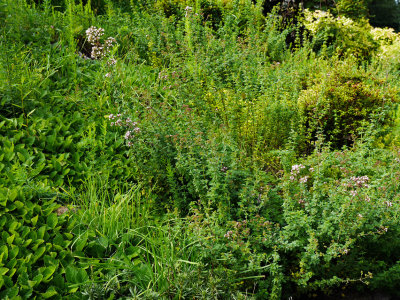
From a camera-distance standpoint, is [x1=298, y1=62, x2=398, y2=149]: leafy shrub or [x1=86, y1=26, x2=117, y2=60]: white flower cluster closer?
[x1=86, y1=26, x2=117, y2=60]: white flower cluster

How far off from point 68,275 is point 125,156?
5.12 feet

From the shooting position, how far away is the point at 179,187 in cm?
311

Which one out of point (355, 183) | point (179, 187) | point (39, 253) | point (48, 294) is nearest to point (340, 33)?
point (355, 183)

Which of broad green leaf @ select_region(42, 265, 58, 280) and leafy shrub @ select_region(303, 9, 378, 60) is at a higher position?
leafy shrub @ select_region(303, 9, 378, 60)

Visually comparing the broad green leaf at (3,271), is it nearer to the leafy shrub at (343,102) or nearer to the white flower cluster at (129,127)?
the white flower cluster at (129,127)

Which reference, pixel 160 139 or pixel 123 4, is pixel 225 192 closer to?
pixel 160 139

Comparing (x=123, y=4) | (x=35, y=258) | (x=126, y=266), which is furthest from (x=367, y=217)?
(x=123, y=4)

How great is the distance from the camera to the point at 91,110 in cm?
393

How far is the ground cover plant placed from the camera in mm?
2293

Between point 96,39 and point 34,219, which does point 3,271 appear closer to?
point 34,219

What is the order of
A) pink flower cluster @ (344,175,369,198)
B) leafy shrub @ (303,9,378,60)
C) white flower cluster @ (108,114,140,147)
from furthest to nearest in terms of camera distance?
leafy shrub @ (303,9,378,60) < white flower cluster @ (108,114,140,147) < pink flower cluster @ (344,175,369,198)

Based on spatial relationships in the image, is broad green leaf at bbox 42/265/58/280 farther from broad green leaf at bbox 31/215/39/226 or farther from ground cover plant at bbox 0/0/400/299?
broad green leaf at bbox 31/215/39/226

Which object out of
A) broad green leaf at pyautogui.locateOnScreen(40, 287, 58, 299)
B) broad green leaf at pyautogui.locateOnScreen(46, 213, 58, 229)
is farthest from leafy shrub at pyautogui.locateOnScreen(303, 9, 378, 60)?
broad green leaf at pyautogui.locateOnScreen(40, 287, 58, 299)

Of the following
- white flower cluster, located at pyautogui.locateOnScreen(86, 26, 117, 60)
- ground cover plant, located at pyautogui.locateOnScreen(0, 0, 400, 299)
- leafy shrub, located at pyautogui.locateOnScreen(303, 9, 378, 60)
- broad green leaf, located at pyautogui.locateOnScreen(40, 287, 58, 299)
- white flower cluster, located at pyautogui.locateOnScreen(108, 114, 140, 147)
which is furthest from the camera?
leafy shrub, located at pyautogui.locateOnScreen(303, 9, 378, 60)
